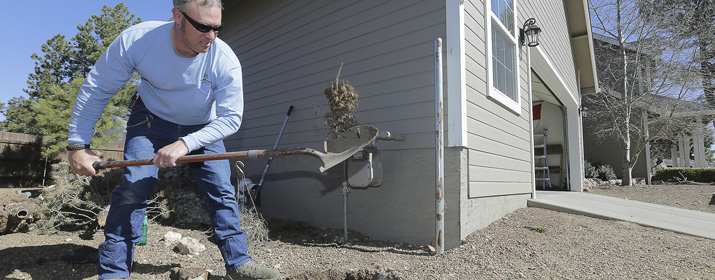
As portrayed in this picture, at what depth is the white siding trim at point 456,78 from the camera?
128 inches

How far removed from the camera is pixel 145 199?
2201mm

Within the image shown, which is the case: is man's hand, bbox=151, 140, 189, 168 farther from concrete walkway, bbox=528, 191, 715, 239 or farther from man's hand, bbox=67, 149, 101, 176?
concrete walkway, bbox=528, 191, 715, 239

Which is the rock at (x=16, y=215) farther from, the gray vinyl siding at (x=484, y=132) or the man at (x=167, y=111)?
the gray vinyl siding at (x=484, y=132)

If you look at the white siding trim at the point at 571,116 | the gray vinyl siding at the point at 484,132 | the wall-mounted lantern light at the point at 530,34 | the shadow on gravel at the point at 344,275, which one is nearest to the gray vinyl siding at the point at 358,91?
the gray vinyl siding at the point at 484,132

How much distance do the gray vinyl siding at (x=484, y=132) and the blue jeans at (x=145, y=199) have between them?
211 centimetres

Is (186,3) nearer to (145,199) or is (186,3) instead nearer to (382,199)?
(145,199)

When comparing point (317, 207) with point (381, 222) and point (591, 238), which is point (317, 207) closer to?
point (381, 222)

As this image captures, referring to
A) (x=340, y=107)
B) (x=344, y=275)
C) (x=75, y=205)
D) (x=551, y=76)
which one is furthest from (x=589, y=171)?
(x=75, y=205)

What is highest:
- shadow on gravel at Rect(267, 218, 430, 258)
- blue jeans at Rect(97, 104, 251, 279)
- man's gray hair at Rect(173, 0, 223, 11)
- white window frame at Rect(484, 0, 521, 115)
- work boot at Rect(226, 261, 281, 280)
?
white window frame at Rect(484, 0, 521, 115)

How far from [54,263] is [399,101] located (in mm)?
2992

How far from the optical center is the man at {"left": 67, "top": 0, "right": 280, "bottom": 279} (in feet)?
6.53

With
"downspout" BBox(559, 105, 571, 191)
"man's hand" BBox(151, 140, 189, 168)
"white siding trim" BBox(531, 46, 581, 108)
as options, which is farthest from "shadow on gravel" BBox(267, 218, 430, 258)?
"downspout" BBox(559, 105, 571, 191)

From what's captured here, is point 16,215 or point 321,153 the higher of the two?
point 321,153

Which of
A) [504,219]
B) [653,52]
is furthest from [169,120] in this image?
[653,52]
